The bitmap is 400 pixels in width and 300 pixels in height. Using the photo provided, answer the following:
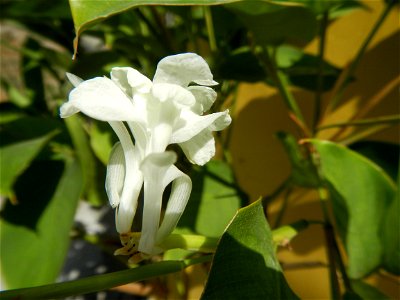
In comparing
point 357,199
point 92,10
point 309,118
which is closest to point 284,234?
point 357,199

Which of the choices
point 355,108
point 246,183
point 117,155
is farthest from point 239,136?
point 117,155

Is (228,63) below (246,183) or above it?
above

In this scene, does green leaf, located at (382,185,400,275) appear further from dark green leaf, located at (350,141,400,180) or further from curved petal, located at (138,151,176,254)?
curved petal, located at (138,151,176,254)

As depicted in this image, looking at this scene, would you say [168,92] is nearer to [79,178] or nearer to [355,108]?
[79,178]

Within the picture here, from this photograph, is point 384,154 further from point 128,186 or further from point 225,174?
point 128,186

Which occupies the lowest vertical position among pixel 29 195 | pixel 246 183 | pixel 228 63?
pixel 246 183

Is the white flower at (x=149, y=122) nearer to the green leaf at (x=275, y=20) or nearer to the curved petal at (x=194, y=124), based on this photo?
the curved petal at (x=194, y=124)

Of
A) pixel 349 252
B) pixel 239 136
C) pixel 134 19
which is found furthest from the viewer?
pixel 239 136
